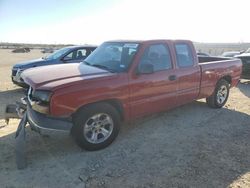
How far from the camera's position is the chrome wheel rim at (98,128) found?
14.8 ft

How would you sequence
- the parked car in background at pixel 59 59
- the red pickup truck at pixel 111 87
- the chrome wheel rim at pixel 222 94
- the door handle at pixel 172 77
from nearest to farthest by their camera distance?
the red pickup truck at pixel 111 87 < the door handle at pixel 172 77 < the chrome wheel rim at pixel 222 94 < the parked car in background at pixel 59 59

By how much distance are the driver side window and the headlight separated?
5.92ft

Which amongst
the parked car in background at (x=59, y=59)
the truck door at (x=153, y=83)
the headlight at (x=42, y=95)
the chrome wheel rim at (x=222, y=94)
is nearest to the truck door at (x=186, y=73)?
the truck door at (x=153, y=83)

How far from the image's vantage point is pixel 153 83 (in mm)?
5227

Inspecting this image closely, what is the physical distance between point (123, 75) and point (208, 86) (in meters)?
2.88

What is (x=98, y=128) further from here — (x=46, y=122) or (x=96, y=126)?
(x=46, y=122)

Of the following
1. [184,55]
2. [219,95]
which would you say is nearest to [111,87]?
[184,55]

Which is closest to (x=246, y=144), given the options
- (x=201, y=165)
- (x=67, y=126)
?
(x=201, y=165)

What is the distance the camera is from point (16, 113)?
5.10 metres

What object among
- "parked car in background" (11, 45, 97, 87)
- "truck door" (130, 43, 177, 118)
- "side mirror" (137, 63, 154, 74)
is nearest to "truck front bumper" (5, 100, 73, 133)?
"truck door" (130, 43, 177, 118)

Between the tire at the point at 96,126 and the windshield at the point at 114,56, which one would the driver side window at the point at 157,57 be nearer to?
the windshield at the point at 114,56

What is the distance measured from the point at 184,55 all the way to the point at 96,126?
270cm

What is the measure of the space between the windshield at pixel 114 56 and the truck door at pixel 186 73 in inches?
45.7

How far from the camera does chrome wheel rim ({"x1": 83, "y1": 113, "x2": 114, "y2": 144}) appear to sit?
4500 mm
